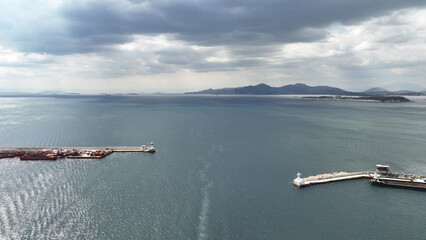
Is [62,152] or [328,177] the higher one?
[62,152]

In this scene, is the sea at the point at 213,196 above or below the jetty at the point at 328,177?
below

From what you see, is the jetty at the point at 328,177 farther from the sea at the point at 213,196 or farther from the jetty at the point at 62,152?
the jetty at the point at 62,152

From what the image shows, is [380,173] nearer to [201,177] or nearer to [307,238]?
A: [307,238]

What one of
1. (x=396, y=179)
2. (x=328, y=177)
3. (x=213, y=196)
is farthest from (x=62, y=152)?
(x=396, y=179)

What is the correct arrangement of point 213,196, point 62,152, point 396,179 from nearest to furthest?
1. point 213,196
2. point 396,179
3. point 62,152

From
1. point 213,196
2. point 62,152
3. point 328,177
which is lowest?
point 213,196

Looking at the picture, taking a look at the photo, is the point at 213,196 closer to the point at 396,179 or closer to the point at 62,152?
the point at 396,179

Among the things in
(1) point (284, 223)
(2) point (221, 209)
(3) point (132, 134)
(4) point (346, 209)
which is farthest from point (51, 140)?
(4) point (346, 209)

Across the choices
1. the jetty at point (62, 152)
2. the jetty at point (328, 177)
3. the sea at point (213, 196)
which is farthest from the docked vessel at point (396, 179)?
the jetty at point (62, 152)
